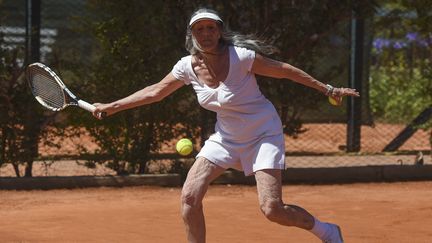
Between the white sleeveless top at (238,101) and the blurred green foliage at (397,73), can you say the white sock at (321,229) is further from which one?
the blurred green foliage at (397,73)

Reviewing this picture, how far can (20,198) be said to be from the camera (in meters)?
8.87

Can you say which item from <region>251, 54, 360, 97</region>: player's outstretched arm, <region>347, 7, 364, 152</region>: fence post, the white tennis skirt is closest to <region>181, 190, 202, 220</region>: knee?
the white tennis skirt

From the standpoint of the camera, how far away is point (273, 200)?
536 centimetres

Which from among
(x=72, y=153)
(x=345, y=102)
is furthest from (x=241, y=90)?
(x=345, y=102)

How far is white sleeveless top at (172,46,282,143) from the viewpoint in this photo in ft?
17.7

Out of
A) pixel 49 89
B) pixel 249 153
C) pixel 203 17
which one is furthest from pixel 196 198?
pixel 49 89

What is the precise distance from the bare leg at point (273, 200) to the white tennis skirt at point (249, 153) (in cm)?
5

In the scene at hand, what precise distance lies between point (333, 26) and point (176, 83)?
5287mm

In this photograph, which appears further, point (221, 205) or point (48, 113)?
point (48, 113)

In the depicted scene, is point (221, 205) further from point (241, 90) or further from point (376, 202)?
point (241, 90)

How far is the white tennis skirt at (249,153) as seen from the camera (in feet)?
17.8

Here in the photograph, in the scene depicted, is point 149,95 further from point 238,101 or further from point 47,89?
point 47,89

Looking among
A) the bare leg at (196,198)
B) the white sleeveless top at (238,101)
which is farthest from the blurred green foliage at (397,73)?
the bare leg at (196,198)

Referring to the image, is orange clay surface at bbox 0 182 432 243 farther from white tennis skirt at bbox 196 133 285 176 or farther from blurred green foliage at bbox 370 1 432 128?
blurred green foliage at bbox 370 1 432 128
